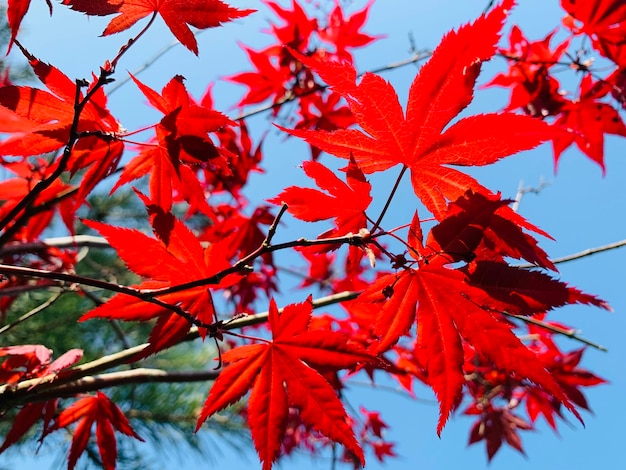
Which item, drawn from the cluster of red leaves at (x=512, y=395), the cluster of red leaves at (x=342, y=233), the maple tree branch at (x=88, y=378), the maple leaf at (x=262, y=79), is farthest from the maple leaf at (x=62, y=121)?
the cluster of red leaves at (x=512, y=395)

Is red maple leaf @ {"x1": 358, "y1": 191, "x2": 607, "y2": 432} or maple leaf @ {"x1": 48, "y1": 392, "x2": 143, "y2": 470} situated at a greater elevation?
red maple leaf @ {"x1": 358, "y1": 191, "x2": 607, "y2": 432}

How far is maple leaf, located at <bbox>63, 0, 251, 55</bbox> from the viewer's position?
540 millimetres

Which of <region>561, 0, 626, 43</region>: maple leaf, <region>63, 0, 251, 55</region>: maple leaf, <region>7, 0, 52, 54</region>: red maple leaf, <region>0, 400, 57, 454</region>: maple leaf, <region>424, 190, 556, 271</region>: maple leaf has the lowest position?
<region>0, 400, 57, 454</region>: maple leaf

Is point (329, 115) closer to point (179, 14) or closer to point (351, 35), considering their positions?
point (351, 35)

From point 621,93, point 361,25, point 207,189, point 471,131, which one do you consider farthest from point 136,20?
point 621,93

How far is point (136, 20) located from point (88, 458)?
212 centimetres

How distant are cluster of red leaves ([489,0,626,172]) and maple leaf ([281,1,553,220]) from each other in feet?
2.24

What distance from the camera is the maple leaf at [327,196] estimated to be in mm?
524

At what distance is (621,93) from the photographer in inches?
44.9

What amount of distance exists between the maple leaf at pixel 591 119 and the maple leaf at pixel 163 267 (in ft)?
3.04

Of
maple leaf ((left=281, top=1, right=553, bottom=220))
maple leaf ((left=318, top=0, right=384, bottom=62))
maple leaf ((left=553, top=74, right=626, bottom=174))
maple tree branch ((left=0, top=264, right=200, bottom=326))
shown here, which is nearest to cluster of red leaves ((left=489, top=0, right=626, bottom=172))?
maple leaf ((left=553, top=74, right=626, bottom=174))

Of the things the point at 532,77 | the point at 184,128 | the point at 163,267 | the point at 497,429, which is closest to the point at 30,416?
the point at 163,267

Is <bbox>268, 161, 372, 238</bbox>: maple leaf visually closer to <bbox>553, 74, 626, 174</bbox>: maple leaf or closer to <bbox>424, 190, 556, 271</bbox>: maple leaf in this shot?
<bbox>424, 190, 556, 271</bbox>: maple leaf

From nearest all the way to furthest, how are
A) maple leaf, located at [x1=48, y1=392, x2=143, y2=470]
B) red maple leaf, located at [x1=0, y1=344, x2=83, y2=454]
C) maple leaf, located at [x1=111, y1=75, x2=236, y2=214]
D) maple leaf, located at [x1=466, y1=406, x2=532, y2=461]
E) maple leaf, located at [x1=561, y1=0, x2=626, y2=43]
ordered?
1. maple leaf, located at [x1=111, y1=75, x2=236, y2=214]
2. red maple leaf, located at [x1=0, y1=344, x2=83, y2=454]
3. maple leaf, located at [x1=48, y1=392, x2=143, y2=470]
4. maple leaf, located at [x1=561, y1=0, x2=626, y2=43]
5. maple leaf, located at [x1=466, y1=406, x2=532, y2=461]
